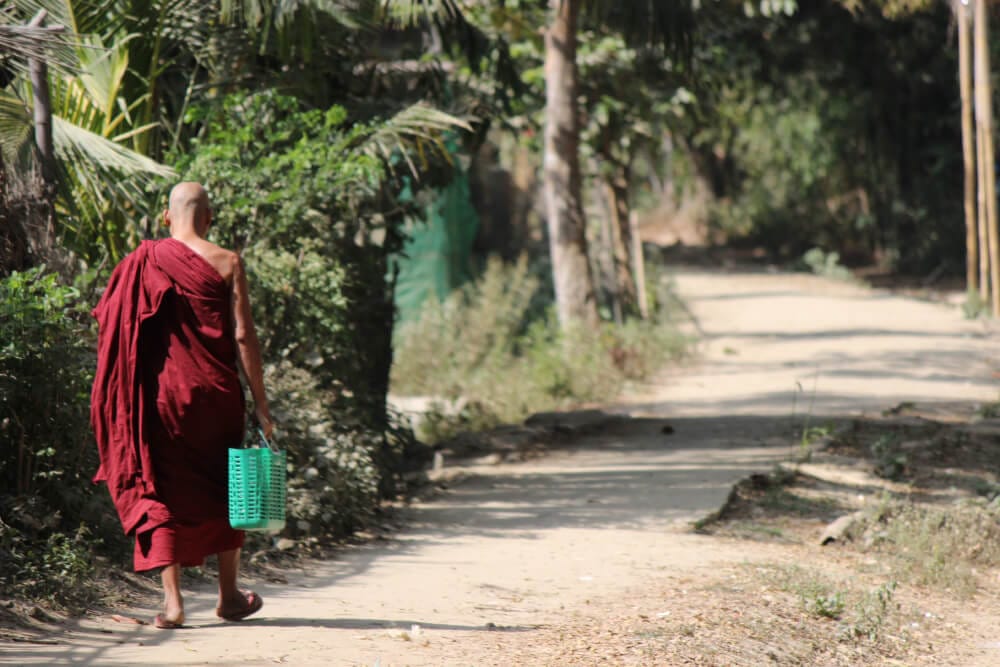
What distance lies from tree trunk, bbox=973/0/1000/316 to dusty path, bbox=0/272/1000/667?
2.99m

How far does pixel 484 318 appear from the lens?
15516 mm

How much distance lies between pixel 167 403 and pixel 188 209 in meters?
0.77

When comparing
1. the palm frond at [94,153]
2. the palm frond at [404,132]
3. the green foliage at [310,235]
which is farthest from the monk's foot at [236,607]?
the palm frond at [404,132]

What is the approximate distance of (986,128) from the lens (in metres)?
19.9

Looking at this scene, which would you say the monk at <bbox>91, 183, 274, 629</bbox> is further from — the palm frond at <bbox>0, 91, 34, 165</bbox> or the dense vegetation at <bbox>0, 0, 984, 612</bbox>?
the palm frond at <bbox>0, 91, 34, 165</bbox>

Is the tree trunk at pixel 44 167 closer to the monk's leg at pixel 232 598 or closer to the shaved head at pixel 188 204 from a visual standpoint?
the shaved head at pixel 188 204

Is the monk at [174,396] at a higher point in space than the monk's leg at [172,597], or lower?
higher

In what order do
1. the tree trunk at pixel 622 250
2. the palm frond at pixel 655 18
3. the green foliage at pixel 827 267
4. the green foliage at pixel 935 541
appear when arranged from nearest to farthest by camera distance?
the green foliage at pixel 935 541 < the palm frond at pixel 655 18 < the tree trunk at pixel 622 250 < the green foliage at pixel 827 267

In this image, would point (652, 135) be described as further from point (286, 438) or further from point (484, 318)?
point (286, 438)

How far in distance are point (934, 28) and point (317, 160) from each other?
2274 cm

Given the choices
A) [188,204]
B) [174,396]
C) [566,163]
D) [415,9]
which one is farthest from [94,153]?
[566,163]

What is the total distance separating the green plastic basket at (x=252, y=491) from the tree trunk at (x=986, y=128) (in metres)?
16.9

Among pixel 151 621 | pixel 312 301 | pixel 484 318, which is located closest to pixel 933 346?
pixel 484 318

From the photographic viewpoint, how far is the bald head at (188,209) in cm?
511
